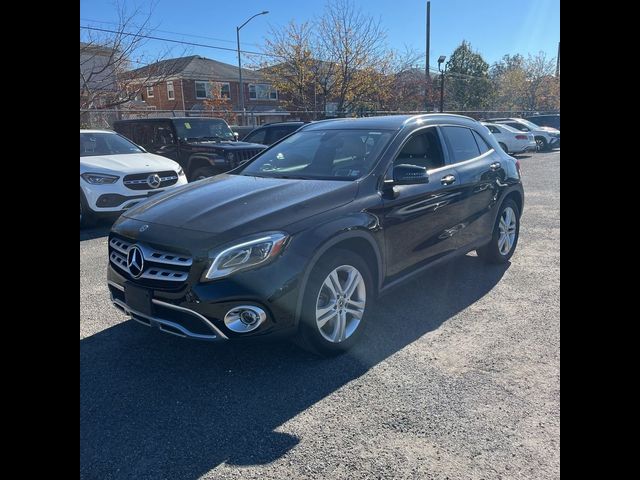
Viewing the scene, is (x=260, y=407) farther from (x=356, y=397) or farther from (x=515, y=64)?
(x=515, y=64)

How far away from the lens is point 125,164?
823 centimetres

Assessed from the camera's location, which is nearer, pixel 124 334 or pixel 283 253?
pixel 283 253

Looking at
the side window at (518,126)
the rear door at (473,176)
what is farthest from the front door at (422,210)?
the side window at (518,126)

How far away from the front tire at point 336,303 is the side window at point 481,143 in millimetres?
2543

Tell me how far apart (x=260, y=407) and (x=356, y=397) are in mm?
592

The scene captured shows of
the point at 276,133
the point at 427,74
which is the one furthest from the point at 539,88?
the point at 276,133

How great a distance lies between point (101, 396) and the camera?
3113 millimetres

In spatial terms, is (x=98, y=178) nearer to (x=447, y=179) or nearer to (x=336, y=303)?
(x=447, y=179)

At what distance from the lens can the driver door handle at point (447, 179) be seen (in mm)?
4503

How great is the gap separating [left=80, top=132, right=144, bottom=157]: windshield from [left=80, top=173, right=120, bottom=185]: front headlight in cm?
109

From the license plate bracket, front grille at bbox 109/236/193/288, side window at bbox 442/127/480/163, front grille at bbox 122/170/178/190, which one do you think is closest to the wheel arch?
front grille at bbox 109/236/193/288
